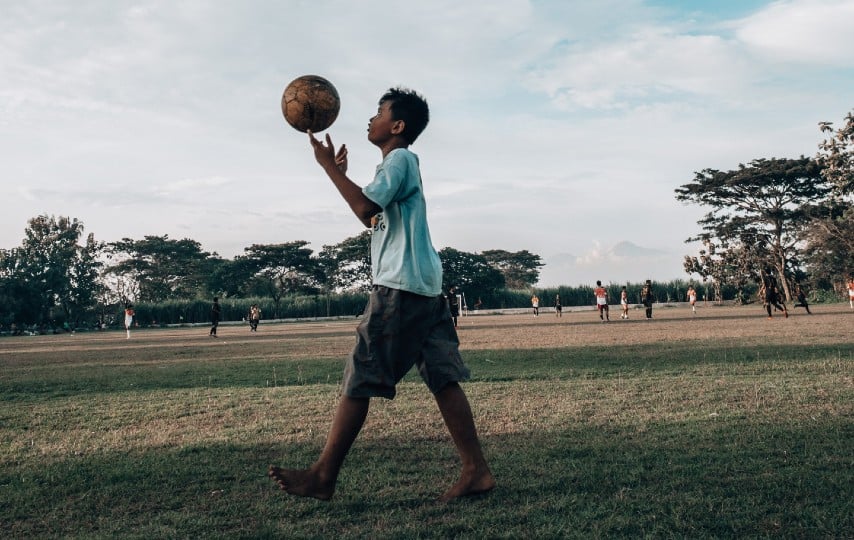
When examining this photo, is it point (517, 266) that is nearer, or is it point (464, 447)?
point (464, 447)

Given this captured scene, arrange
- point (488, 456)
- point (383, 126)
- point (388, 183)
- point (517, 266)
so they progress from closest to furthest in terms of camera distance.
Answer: point (388, 183), point (383, 126), point (488, 456), point (517, 266)

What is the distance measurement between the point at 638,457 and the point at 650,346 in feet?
33.3

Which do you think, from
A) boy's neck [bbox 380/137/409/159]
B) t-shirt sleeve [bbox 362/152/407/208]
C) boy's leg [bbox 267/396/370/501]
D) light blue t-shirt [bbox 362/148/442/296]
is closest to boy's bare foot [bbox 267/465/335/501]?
boy's leg [bbox 267/396/370/501]

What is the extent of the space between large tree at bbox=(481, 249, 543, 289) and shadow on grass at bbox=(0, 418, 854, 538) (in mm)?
80969

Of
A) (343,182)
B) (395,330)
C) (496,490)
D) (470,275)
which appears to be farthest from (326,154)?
(470,275)

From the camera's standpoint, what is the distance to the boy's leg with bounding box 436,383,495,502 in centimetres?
345

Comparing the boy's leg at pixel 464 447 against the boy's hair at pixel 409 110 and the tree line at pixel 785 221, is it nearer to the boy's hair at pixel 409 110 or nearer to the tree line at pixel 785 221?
the boy's hair at pixel 409 110

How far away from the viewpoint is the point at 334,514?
327 centimetres

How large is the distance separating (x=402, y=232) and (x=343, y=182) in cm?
38

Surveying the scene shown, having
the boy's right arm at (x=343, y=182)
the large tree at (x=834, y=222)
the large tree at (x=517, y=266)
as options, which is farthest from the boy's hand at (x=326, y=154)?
the large tree at (x=517, y=266)

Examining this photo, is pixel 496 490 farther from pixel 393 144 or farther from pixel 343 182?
pixel 393 144

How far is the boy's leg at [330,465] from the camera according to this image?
3.38 metres

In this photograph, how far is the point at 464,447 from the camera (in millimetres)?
3518

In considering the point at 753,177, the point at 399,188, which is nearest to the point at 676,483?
the point at 399,188
